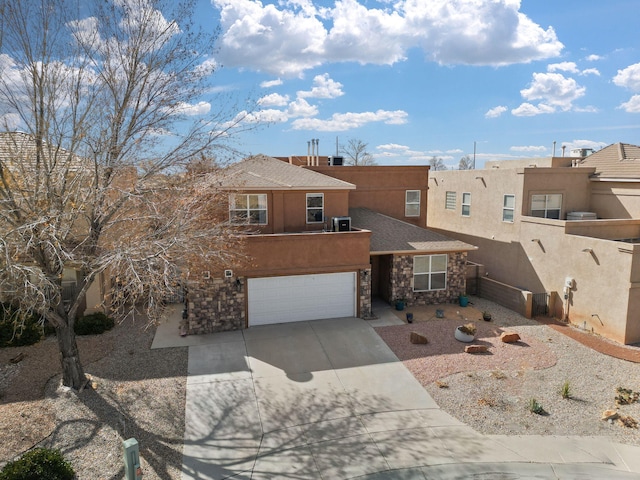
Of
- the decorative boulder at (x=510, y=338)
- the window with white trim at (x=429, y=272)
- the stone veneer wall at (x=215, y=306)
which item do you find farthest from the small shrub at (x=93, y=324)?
the decorative boulder at (x=510, y=338)

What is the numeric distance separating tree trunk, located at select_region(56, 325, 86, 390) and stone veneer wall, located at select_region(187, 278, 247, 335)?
181 inches

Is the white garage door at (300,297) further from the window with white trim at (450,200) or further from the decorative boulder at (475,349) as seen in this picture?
the window with white trim at (450,200)

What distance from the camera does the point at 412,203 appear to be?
2319 cm

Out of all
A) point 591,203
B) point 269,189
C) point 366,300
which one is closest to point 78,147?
point 269,189

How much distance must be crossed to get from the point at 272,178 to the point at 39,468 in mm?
12752

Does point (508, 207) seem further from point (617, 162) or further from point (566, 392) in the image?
point (566, 392)

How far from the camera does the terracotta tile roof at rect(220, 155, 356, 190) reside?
16281 mm

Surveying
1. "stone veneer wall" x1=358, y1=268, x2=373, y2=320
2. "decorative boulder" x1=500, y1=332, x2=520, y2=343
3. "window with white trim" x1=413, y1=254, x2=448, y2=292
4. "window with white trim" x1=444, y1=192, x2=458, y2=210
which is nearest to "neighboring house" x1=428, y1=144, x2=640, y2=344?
"window with white trim" x1=444, y1=192, x2=458, y2=210

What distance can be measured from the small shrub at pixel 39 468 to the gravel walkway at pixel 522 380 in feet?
26.8

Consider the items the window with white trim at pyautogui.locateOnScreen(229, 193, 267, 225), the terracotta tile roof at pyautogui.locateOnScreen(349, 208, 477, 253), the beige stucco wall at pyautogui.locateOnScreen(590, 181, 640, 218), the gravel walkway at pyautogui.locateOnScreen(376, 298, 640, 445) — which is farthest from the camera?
the beige stucco wall at pyautogui.locateOnScreen(590, 181, 640, 218)

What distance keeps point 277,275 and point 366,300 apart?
370 cm

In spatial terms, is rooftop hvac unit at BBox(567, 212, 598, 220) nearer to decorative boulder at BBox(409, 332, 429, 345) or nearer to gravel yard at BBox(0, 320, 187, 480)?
decorative boulder at BBox(409, 332, 429, 345)

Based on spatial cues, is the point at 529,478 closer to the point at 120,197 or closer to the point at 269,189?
the point at 120,197

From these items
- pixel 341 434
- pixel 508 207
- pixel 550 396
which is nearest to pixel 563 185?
pixel 508 207
